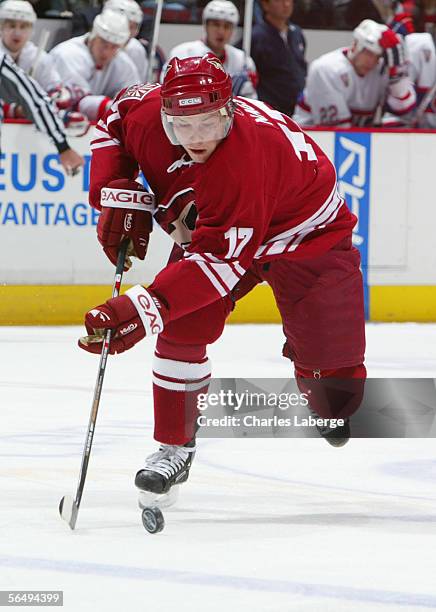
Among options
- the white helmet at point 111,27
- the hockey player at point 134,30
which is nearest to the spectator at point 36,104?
the white helmet at point 111,27

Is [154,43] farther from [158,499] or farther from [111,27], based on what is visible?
[158,499]

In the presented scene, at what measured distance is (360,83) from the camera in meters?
6.09

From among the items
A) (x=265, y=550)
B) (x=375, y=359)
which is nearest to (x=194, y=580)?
(x=265, y=550)

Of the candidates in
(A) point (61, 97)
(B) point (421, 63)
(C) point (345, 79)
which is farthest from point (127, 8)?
(B) point (421, 63)

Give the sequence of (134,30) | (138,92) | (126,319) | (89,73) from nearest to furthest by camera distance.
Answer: (126,319) < (138,92) < (89,73) < (134,30)

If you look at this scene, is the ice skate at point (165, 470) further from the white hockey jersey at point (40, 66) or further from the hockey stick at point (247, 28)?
the hockey stick at point (247, 28)

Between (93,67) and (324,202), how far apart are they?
335cm

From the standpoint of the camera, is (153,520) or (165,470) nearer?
(153,520)

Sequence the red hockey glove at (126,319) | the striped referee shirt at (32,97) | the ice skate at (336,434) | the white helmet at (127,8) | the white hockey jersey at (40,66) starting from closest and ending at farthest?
the red hockey glove at (126,319)
the ice skate at (336,434)
the striped referee shirt at (32,97)
the white hockey jersey at (40,66)
the white helmet at (127,8)

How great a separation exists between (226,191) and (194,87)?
19cm

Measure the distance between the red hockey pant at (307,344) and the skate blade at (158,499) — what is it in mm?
108

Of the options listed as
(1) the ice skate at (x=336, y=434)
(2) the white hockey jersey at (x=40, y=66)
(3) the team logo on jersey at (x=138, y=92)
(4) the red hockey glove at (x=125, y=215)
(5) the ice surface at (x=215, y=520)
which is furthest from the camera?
(2) the white hockey jersey at (x=40, y=66)

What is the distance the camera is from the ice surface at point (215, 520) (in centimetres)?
195

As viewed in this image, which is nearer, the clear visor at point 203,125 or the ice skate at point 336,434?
the clear visor at point 203,125
